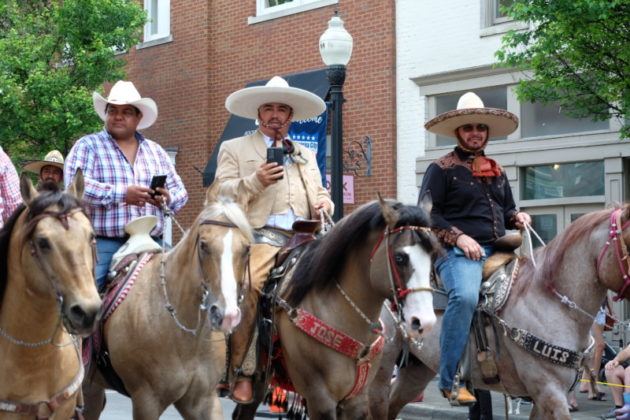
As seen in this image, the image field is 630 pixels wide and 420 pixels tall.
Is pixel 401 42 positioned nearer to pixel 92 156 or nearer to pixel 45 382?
pixel 92 156

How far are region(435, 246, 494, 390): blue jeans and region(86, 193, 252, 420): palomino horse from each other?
197cm

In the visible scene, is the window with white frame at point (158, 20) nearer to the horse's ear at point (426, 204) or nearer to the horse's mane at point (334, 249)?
the horse's mane at point (334, 249)

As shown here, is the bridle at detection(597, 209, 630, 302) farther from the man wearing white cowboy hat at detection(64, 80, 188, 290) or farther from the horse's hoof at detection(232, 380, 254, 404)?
the man wearing white cowboy hat at detection(64, 80, 188, 290)

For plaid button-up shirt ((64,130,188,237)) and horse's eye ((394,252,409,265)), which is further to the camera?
plaid button-up shirt ((64,130,188,237))

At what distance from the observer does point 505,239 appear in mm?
7656

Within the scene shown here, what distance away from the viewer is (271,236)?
23.3ft

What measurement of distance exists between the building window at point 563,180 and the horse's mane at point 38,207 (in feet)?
38.9

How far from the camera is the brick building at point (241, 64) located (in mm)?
17906

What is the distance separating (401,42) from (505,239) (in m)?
10.6

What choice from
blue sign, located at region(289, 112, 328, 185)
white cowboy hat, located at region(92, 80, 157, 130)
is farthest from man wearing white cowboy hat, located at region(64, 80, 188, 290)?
blue sign, located at region(289, 112, 328, 185)

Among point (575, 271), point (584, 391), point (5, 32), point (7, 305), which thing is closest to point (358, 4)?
point (5, 32)

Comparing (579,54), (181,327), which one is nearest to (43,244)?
(181,327)

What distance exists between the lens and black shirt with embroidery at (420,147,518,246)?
24.9 feet

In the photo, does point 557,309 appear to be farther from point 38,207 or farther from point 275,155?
point 38,207
